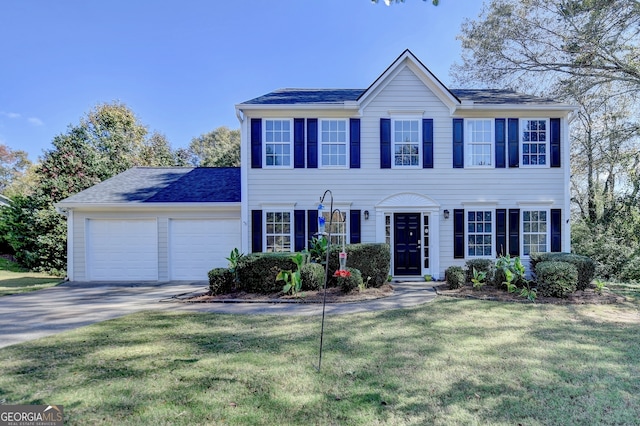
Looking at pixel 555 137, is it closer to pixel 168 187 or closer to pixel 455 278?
pixel 455 278

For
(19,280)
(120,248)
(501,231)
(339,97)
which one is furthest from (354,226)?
(19,280)

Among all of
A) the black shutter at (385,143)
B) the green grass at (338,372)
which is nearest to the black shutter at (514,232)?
the green grass at (338,372)

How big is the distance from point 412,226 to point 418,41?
7.60m

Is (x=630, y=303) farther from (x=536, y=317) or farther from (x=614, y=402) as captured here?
(x=614, y=402)

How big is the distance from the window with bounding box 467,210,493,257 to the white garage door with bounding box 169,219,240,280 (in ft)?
26.4

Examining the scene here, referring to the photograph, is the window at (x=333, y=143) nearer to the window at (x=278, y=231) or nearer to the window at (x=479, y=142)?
the window at (x=278, y=231)

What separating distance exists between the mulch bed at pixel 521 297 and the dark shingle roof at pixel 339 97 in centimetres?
625

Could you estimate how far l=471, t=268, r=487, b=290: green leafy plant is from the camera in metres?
8.35

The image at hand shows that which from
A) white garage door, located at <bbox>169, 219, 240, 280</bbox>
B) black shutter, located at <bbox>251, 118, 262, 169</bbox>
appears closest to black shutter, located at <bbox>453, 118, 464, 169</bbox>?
black shutter, located at <bbox>251, 118, 262, 169</bbox>

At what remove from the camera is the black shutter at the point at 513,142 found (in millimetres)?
10310

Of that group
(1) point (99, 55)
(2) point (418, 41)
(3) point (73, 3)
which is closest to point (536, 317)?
(2) point (418, 41)

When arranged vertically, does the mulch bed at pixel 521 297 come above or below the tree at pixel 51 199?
below

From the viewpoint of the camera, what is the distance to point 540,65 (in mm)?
13625

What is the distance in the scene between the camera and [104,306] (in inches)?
289
